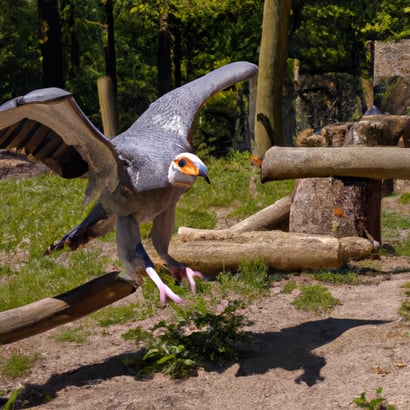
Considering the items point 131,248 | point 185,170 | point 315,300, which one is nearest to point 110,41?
point 315,300

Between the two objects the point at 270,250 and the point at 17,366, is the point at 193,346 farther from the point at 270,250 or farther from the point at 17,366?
the point at 270,250

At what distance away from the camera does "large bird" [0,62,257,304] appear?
5234 mm

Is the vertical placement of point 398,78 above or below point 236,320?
above

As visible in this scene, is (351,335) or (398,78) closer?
(351,335)

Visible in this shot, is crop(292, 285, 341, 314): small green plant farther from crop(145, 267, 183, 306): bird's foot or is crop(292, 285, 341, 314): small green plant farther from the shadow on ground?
crop(145, 267, 183, 306): bird's foot

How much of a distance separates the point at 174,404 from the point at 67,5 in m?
20.8

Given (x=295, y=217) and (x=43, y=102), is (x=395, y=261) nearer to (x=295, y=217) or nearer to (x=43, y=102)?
(x=295, y=217)

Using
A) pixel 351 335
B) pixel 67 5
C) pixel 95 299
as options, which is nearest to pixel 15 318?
pixel 95 299

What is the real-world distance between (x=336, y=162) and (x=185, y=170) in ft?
9.34

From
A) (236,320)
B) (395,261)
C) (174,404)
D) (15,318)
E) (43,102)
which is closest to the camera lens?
(43,102)

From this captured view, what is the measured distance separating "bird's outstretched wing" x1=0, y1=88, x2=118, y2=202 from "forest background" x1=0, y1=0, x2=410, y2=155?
968cm

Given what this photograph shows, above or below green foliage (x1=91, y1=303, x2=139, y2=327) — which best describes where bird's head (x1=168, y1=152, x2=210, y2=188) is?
above

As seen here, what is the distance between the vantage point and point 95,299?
6.22 m

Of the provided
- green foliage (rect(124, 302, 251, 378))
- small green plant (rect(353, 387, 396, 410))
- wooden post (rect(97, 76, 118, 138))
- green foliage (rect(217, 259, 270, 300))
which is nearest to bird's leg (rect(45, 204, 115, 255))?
green foliage (rect(124, 302, 251, 378))
